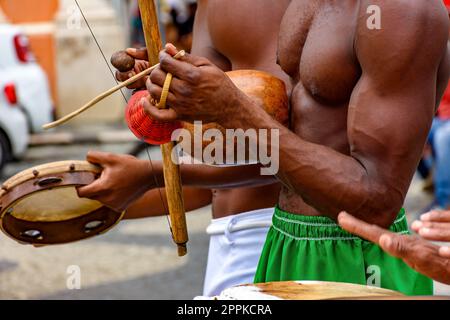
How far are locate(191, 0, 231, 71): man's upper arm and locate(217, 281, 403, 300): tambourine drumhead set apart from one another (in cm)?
124

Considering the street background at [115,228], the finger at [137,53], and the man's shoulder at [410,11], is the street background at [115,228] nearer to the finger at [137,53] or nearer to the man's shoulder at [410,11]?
the man's shoulder at [410,11]

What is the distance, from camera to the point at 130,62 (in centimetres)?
253

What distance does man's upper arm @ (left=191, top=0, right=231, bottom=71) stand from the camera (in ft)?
9.95

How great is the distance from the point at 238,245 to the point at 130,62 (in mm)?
926

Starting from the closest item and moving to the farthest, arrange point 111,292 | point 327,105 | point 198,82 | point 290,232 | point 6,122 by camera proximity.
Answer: point 198,82 → point 327,105 → point 290,232 → point 111,292 → point 6,122

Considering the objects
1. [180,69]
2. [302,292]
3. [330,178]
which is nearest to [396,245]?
[302,292]

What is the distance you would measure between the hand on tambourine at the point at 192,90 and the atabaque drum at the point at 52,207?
67 centimetres

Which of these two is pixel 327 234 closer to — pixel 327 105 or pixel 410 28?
pixel 327 105

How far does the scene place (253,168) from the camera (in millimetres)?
2885

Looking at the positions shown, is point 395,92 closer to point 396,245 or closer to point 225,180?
point 396,245

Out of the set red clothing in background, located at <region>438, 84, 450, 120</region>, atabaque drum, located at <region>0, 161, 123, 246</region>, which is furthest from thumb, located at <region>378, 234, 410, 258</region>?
red clothing in background, located at <region>438, 84, 450, 120</region>

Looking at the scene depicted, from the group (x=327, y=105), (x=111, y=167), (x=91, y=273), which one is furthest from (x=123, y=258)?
(x=327, y=105)
